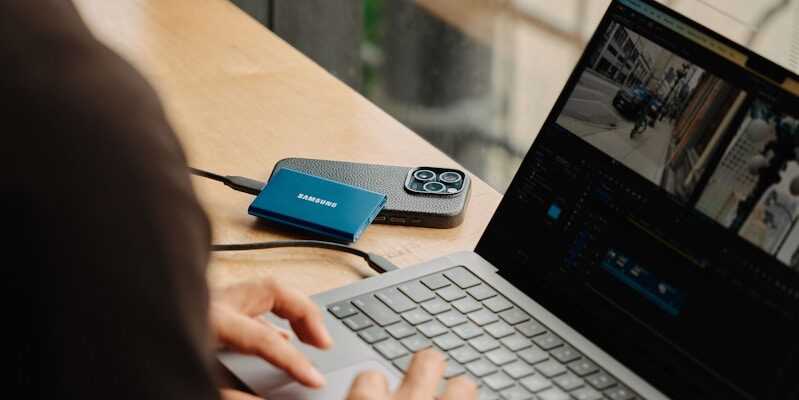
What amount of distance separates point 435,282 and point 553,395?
0.16m

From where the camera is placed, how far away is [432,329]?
896 mm

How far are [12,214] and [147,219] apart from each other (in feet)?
0.17

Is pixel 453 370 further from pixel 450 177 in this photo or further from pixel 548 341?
pixel 450 177

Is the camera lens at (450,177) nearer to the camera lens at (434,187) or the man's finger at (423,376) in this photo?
the camera lens at (434,187)

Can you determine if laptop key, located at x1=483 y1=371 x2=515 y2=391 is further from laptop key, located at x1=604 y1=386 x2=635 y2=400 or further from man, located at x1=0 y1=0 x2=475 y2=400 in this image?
man, located at x1=0 y1=0 x2=475 y2=400

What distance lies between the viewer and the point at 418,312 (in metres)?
0.92

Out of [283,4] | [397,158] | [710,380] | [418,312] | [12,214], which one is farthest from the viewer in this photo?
[283,4]

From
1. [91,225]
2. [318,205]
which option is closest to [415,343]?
[318,205]

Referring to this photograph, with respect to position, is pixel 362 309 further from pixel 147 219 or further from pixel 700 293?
pixel 147 219

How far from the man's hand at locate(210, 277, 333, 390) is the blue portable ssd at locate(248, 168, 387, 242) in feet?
0.56

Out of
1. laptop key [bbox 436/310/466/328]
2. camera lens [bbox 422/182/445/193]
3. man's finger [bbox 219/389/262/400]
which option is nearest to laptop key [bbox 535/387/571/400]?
laptop key [bbox 436/310/466/328]

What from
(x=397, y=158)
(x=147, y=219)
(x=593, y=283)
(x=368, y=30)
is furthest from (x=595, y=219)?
(x=368, y=30)

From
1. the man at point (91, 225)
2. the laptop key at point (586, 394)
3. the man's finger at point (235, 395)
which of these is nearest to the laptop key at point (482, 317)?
the laptop key at point (586, 394)

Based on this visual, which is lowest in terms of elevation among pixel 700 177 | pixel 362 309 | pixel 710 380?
pixel 362 309
